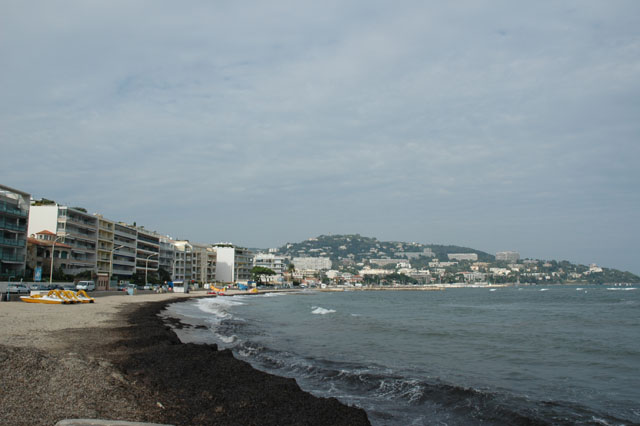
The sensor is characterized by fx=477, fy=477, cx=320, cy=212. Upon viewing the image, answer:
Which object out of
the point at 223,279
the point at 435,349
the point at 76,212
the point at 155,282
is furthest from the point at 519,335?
the point at 223,279

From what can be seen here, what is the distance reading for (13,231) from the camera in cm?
5769

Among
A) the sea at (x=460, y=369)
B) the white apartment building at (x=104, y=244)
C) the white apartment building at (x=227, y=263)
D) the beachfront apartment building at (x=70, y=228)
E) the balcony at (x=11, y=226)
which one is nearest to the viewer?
the sea at (x=460, y=369)

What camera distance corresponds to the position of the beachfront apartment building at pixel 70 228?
7475cm

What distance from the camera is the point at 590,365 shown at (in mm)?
18312

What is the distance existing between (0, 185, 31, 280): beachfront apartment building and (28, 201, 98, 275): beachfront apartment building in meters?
12.5

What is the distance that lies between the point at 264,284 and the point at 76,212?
293ft

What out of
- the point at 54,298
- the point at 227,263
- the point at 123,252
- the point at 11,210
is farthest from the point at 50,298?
the point at 227,263

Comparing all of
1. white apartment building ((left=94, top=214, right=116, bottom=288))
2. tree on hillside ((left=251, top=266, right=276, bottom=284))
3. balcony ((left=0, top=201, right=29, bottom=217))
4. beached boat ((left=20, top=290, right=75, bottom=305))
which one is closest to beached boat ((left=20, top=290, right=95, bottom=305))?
beached boat ((left=20, top=290, right=75, bottom=305))

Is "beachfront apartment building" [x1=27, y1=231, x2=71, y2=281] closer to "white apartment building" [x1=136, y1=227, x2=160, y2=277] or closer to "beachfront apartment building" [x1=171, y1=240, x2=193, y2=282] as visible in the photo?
"white apartment building" [x1=136, y1=227, x2=160, y2=277]

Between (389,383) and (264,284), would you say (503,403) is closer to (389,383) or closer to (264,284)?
(389,383)

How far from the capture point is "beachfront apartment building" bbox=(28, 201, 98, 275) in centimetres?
7475

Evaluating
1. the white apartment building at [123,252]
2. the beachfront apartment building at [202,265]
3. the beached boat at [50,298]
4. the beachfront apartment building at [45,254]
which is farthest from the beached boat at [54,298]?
the beachfront apartment building at [202,265]

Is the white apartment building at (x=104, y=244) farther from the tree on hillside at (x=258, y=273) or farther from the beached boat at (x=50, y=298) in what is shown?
the tree on hillside at (x=258, y=273)

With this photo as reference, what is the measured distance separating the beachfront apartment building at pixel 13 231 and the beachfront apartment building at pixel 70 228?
491 inches
